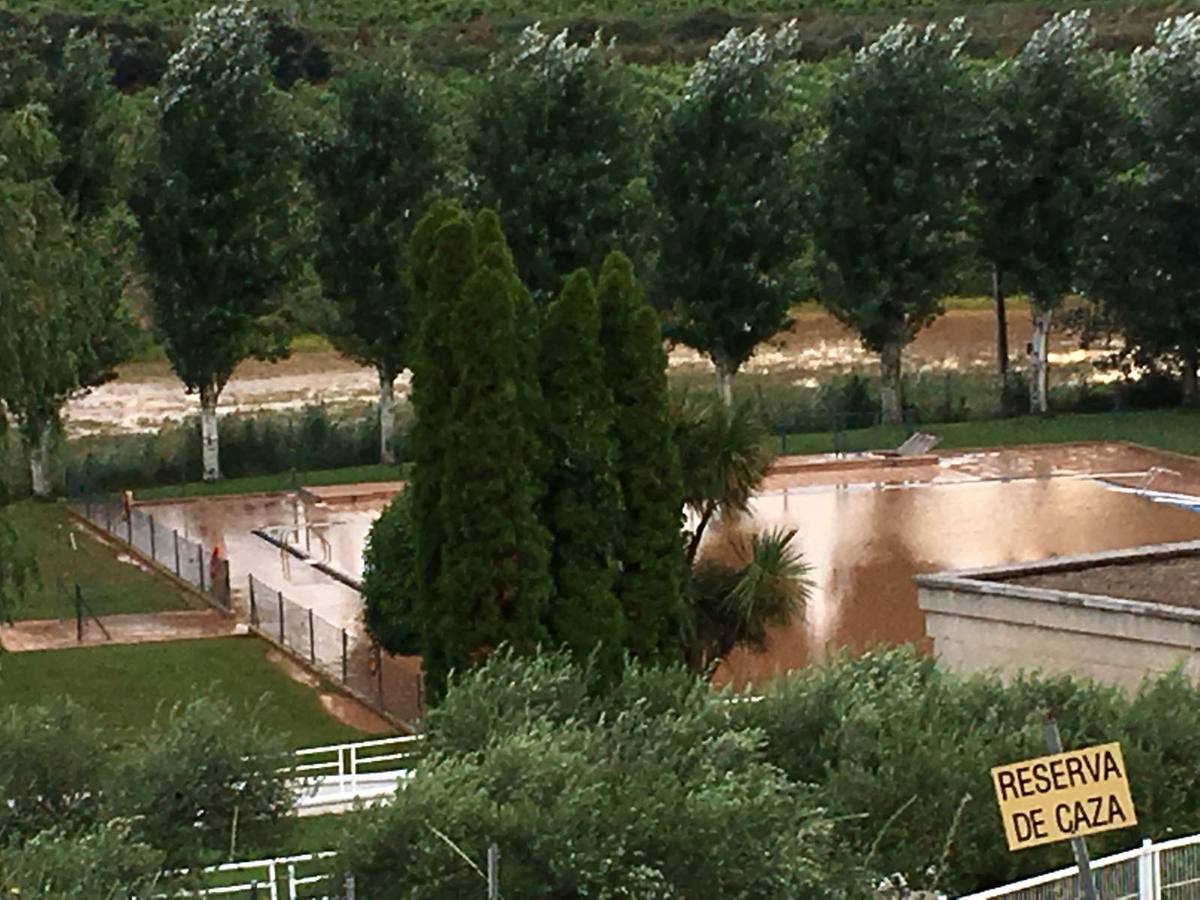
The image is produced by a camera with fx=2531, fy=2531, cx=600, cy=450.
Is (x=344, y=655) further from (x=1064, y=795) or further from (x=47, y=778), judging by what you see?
(x=1064, y=795)

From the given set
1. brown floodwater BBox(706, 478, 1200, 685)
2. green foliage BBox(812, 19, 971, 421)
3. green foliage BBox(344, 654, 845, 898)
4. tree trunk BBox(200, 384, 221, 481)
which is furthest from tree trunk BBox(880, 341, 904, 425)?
green foliage BBox(344, 654, 845, 898)

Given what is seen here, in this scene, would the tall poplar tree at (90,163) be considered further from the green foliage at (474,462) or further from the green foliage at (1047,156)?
the green foliage at (1047,156)

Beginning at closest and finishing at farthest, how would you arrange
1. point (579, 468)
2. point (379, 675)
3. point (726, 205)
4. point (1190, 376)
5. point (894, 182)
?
point (579, 468) → point (379, 675) → point (726, 205) → point (894, 182) → point (1190, 376)

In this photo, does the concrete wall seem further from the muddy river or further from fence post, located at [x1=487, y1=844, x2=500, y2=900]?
the muddy river

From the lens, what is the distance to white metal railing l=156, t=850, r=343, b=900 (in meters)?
16.0

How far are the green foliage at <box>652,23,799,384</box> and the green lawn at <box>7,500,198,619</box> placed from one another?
13034 millimetres

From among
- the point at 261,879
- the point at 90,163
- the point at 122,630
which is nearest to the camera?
the point at 261,879

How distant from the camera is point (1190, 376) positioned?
177 ft

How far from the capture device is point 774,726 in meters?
19.5

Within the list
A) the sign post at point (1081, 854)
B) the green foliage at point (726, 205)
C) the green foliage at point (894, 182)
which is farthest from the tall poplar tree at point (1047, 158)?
the sign post at point (1081, 854)

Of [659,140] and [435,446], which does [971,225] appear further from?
[435,446]

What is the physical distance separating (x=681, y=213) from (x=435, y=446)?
74.0 feet

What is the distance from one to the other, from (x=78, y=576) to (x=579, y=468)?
45.1 feet

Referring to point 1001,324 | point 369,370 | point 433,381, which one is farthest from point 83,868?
point 369,370
